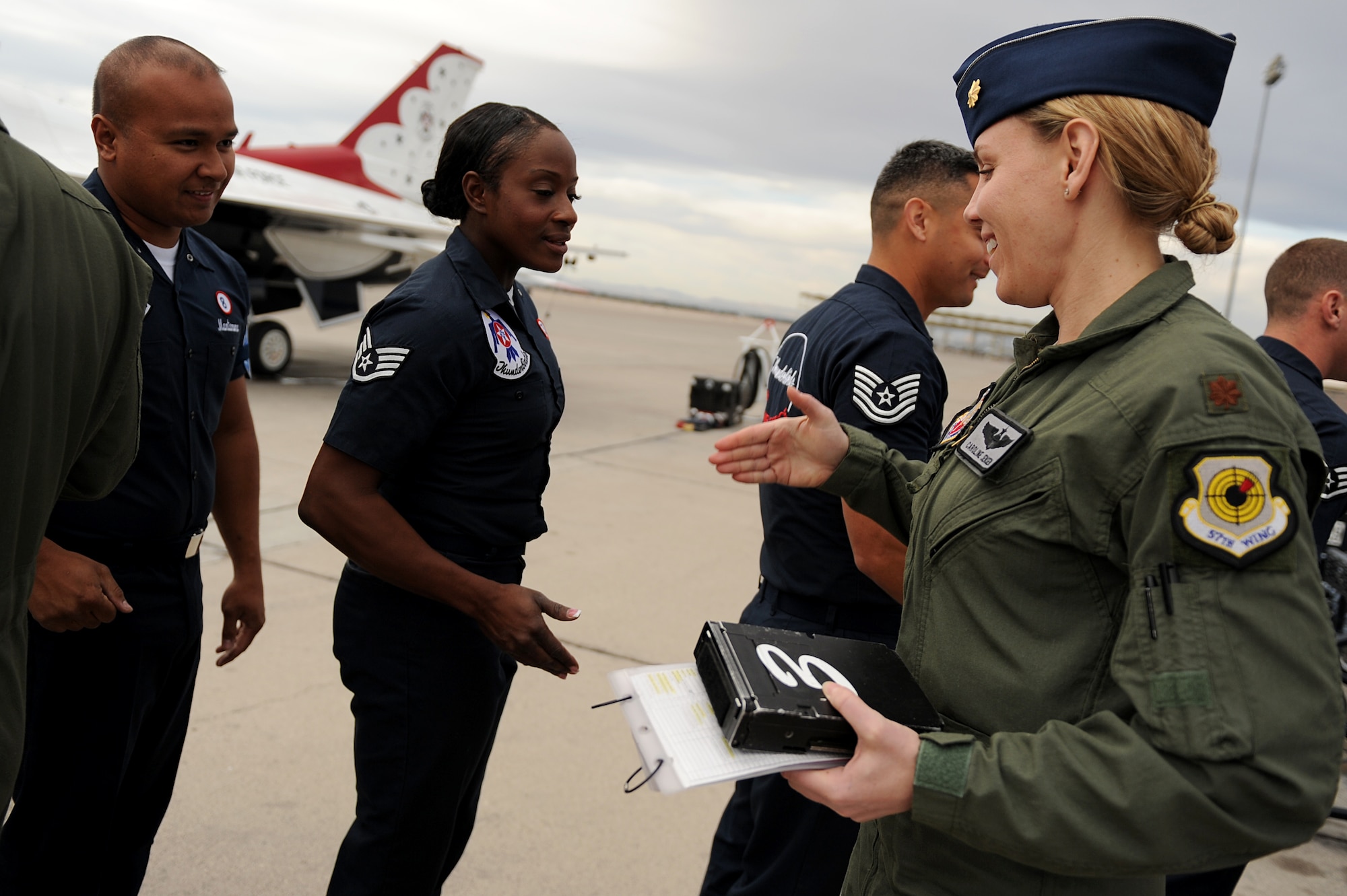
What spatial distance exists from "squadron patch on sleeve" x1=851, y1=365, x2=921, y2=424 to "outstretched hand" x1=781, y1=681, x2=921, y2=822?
115cm

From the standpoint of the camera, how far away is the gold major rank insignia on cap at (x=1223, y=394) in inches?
37.3

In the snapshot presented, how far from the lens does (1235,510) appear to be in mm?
909

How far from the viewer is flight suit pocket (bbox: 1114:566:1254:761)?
2.90 ft

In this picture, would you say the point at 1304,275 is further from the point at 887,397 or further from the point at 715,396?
the point at 715,396

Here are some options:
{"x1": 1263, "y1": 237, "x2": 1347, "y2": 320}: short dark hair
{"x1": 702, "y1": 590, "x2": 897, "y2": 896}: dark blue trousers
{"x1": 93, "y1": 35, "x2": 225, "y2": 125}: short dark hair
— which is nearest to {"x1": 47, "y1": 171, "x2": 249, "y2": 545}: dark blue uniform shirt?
{"x1": 93, "y1": 35, "x2": 225, "y2": 125}: short dark hair

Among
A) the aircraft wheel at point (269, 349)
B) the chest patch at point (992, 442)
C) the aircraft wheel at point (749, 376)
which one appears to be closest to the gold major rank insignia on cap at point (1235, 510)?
the chest patch at point (992, 442)

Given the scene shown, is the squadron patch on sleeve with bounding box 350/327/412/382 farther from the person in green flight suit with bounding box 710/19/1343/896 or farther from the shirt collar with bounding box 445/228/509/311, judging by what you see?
the person in green flight suit with bounding box 710/19/1343/896

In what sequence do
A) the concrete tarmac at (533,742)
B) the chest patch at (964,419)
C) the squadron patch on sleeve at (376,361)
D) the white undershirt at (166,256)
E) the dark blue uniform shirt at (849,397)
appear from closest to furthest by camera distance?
the chest patch at (964,419) < the squadron patch on sleeve at (376,361) < the dark blue uniform shirt at (849,397) < the white undershirt at (166,256) < the concrete tarmac at (533,742)

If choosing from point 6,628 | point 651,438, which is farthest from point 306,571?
point 651,438

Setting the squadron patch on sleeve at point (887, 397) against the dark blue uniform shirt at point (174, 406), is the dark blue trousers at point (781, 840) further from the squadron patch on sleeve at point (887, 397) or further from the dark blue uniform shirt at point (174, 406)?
the dark blue uniform shirt at point (174, 406)

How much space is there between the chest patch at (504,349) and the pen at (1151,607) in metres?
1.39

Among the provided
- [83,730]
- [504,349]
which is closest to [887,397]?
[504,349]

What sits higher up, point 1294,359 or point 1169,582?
point 1294,359

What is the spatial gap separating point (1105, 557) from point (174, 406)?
1.96 m
